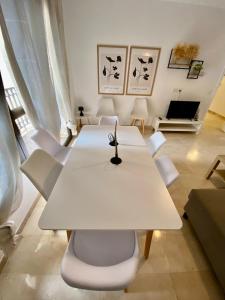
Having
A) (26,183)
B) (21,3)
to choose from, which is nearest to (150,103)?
(21,3)

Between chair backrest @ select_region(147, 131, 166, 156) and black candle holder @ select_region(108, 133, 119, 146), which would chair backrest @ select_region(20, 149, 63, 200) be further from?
chair backrest @ select_region(147, 131, 166, 156)

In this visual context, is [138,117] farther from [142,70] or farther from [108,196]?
[108,196]

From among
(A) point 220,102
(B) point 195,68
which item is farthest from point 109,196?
(A) point 220,102

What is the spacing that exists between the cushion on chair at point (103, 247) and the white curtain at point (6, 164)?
58 cm

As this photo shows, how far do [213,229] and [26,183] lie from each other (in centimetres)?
202

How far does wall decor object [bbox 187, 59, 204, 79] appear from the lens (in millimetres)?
3150

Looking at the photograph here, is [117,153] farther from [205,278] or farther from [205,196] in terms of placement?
[205,278]

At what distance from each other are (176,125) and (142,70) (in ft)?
5.17

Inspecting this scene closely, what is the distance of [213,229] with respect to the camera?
4.01 ft

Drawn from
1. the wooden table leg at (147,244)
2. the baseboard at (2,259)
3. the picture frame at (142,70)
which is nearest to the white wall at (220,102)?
the picture frame at (142,70)

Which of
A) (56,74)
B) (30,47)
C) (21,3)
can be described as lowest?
(56,74)

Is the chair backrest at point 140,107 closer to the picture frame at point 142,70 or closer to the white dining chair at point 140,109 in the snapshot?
the white dining chair at point 140,109

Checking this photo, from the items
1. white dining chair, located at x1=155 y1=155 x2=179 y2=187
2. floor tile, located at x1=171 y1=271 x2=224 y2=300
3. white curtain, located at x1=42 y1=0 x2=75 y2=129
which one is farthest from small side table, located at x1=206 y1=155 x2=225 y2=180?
white curtain, located at x1=42 y1=0 x2=75 y2=129

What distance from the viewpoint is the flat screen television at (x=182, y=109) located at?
3449 millimetres
